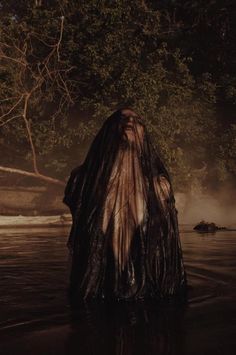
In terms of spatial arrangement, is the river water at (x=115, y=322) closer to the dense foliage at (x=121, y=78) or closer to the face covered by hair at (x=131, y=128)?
the face covered by hair at (x=131, y=128)

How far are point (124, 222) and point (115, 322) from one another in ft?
3.38

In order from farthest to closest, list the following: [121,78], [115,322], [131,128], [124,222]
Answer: [121,78] → [131,128] → [124,222] → [115,322]

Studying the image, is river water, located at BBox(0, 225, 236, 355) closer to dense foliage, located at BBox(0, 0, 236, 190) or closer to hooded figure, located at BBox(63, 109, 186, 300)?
hooded figure, located at BBox(63, 109, 186, 300)

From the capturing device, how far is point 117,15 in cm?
2334

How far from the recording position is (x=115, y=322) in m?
3.84

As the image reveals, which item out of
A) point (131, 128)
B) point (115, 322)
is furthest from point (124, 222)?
point (115, 322)

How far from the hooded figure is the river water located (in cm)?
25

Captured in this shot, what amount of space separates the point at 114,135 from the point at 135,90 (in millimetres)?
19041

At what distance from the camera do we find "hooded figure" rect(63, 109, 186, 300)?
181 inches

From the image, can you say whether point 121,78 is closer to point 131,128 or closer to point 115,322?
point 131,128

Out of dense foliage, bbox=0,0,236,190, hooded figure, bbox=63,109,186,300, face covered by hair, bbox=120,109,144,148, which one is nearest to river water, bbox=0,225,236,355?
hooded figure, bbox=63,109,186,300

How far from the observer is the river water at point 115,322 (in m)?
3.21

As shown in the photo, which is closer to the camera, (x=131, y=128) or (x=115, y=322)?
(x=115, y=322)

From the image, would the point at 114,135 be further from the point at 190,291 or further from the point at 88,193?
the point at 190,291
